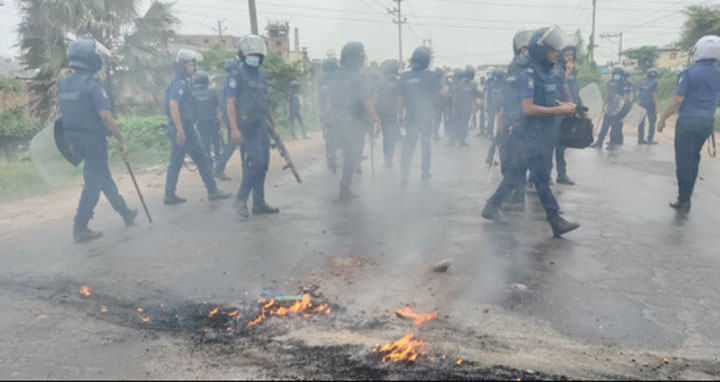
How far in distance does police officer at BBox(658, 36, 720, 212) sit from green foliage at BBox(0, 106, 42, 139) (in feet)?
43.6

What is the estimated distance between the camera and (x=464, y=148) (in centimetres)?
1297

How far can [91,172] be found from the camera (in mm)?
5367

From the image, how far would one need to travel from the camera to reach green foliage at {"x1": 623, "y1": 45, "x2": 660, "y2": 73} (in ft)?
117

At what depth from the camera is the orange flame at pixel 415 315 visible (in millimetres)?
3243

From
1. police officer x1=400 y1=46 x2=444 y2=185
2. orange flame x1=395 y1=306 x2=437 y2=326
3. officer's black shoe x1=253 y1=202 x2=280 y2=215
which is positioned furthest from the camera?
police officer x1=400 y1=46 x2=444 y2=185

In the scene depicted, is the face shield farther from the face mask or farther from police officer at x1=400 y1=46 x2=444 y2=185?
the face mask

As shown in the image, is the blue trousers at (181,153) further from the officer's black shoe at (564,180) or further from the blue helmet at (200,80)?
the officer's black shoe at (564,180)

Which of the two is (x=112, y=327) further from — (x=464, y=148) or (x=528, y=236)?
(x=464, y=148)

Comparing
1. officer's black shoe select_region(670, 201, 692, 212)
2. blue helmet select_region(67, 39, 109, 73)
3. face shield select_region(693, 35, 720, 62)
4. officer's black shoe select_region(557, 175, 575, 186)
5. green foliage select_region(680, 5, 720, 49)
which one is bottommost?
officer's black shoe select_region(557, 175, 575, 186)

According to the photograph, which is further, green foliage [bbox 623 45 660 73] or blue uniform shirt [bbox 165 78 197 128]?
green foliage [bbox 623 45 660 73]

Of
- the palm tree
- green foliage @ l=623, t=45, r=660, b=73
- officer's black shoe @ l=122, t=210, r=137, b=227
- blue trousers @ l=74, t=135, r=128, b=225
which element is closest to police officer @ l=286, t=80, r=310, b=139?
the palm tree

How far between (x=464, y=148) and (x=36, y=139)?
9.22 m

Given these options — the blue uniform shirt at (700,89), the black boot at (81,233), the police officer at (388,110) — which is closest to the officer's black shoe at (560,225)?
the blue uniform shirt at (700,89)

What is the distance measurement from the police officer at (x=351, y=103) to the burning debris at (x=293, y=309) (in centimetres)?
350
